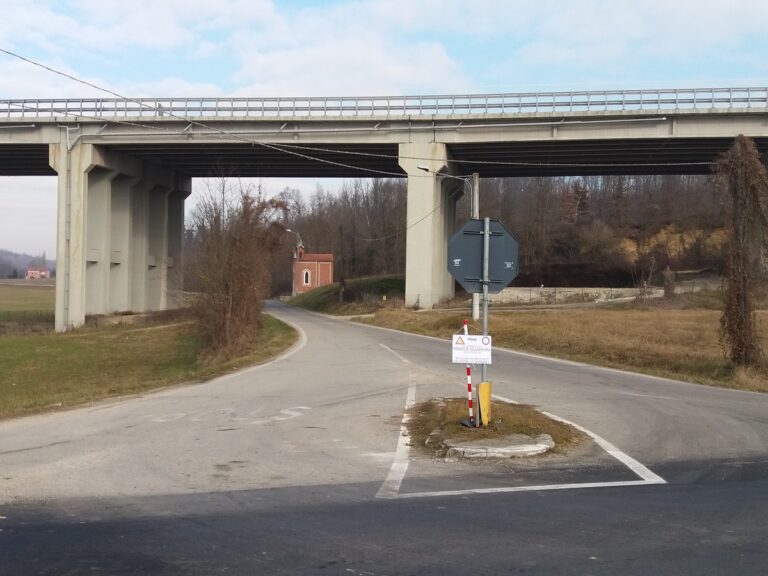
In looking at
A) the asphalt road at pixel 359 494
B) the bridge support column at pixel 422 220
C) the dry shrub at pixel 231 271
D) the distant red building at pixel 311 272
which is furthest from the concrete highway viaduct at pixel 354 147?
the distant red building at pixel 311 272

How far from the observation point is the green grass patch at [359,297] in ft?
196

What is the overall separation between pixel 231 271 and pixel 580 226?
73920 mm

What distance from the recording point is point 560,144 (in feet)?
155

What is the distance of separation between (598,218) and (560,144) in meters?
56.3

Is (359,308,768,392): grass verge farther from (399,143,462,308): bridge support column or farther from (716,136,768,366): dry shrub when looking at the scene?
(399,143,462,308): bridge support column

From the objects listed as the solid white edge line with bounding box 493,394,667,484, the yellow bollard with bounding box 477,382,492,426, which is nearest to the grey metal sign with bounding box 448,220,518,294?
the yellow bollard with bounding box 477,382,492,426

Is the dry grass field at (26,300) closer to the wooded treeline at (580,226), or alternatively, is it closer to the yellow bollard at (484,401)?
the wooded treeline at (580,226)

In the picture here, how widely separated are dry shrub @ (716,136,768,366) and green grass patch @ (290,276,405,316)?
34.9m

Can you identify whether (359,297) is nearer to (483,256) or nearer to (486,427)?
(483,256)

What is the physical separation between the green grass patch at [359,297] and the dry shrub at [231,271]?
23.4 m

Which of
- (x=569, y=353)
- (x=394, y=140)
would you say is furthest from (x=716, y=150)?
(x=569, y=353)

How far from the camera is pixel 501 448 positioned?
9492 millimetres

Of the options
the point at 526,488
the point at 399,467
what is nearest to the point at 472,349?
the point at 399,467

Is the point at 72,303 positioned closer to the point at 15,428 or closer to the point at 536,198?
the point at 15,428
